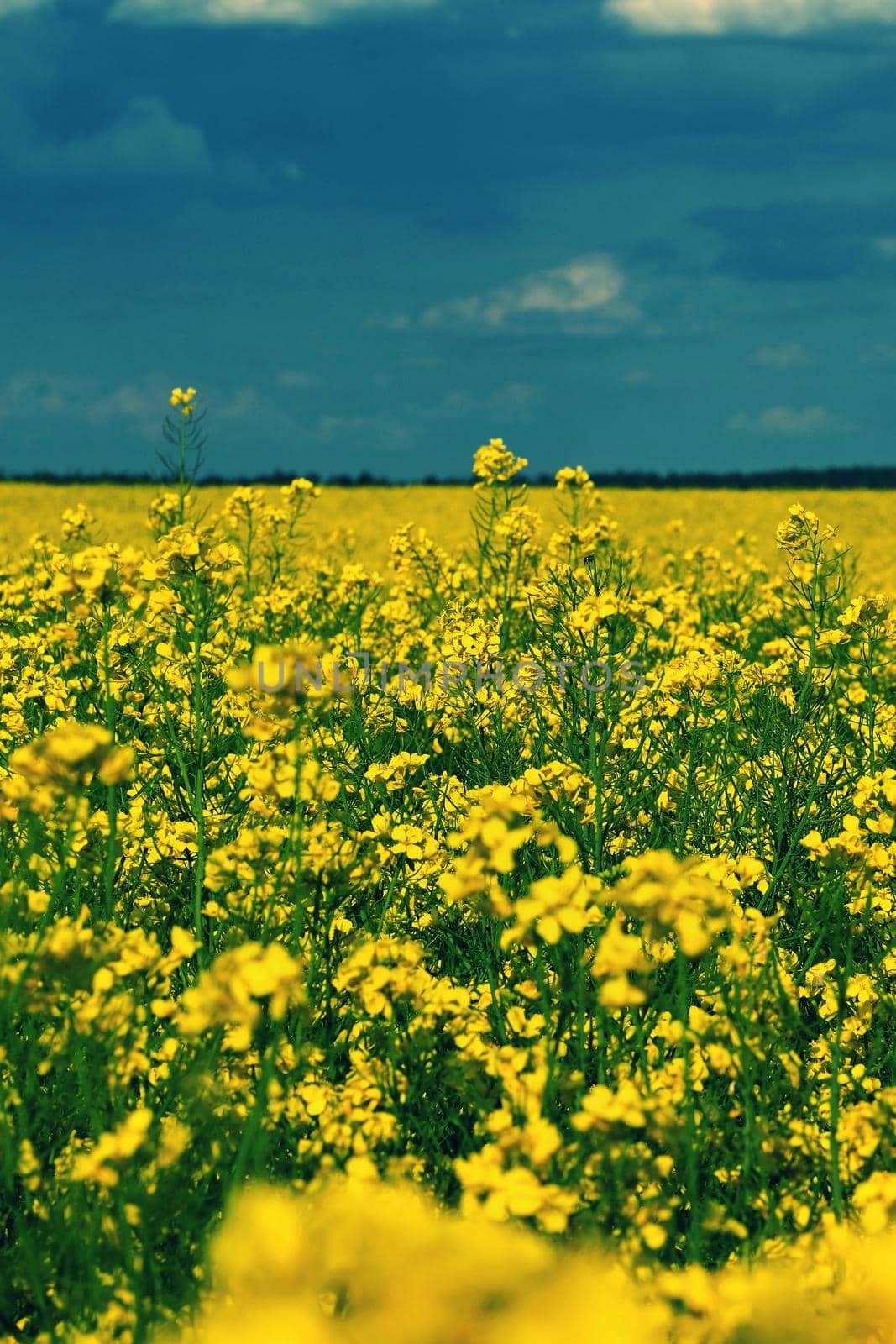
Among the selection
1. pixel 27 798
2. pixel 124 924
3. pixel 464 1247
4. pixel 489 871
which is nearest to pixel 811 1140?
pixel 489 871

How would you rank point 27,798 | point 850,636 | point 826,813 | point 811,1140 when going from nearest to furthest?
point 27,798, point 811,1140, point 826,813, point 850,636

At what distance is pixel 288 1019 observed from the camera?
2492 mm

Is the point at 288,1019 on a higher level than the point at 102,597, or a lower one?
lower

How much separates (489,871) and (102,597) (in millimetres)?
1183

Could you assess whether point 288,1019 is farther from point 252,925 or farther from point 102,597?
point 102,597

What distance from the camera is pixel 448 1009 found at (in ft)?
7.30

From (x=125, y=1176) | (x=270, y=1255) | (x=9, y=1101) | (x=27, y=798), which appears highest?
(x=27, y=798)

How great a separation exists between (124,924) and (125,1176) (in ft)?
4.45

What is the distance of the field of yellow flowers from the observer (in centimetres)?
124

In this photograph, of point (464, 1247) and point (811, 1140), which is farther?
point (811, 1140)

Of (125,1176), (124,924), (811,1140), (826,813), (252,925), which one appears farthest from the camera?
(826,813)

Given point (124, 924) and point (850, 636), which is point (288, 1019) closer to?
point (124, 924)

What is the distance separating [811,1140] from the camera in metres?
2.14

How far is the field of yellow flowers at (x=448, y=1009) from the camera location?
1244mm
